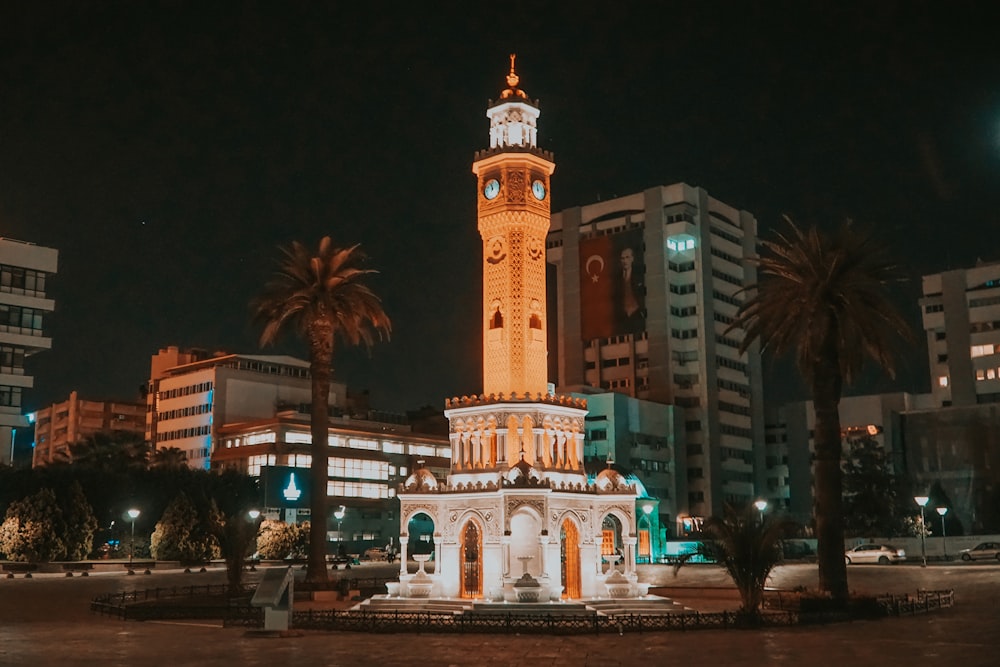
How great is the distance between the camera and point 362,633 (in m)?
29.5

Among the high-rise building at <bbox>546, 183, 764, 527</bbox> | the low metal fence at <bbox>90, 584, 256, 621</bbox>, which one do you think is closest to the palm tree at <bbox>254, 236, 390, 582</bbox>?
the low metal fence at <bbox>90, 584, 256, 621</bbox>

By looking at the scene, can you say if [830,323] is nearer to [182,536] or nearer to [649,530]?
[649,530]

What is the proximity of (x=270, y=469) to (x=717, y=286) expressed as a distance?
6431cm

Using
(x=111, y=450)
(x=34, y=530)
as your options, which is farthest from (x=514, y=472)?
(x=111, y=450)

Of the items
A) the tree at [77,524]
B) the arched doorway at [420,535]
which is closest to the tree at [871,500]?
the arched doorway at [420,535]

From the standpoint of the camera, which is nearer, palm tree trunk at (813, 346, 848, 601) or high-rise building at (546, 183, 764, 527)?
palm tree trunk at (813, 346, 848, 601)

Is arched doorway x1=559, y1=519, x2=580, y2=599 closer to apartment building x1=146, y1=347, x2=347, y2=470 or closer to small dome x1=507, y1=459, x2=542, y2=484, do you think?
small dome x1=507, y1=459, x2=542, y2=484

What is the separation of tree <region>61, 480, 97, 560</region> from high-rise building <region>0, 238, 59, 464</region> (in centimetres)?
1335

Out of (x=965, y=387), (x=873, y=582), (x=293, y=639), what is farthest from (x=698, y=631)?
(x=965, y=387)

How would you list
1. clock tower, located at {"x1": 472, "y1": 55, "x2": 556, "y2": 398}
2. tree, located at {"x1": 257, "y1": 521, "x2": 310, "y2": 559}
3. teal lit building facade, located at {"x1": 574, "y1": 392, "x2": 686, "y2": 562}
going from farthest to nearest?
teal lit building facade, located at {"x1": 574, "y1": 392, "x2": 686, "y2": 562}, tree, located at {"x1": 257, "y1": 521, "x2": 310, "y2": 559}, clock tower, located at {"x1": 472, "y1": 55, "x2": 556, "y2": 398}

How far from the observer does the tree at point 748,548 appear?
103ft

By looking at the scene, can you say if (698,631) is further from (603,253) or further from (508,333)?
(603,253)

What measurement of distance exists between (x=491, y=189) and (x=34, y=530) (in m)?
46.1

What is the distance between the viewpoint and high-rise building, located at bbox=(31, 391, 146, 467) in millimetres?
164625
